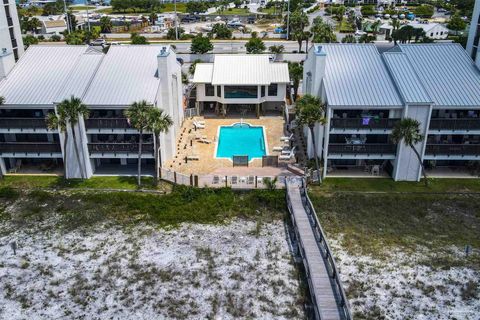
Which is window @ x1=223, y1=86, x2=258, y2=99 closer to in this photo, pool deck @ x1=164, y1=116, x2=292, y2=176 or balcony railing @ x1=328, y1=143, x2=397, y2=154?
pool deck @ x1=164, y1=116, x2=292, y2=176

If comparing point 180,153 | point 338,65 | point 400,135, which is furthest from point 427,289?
point 180,153

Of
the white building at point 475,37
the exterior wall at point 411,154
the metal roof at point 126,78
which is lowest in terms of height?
the exterior wall at point 411,154

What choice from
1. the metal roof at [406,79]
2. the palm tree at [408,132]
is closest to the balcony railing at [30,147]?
the palm tree at [408,132]

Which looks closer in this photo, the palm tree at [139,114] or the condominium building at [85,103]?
the palm tree at [139,114]

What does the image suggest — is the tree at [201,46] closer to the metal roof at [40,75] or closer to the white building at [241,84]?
the white building at [241,84]

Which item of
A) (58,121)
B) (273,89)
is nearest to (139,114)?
(58,121)

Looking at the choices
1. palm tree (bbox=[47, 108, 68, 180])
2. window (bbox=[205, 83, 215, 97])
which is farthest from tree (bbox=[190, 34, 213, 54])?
palm tree (bbox=[47, 108, 68, 180])

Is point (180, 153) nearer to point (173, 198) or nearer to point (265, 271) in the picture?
point (173, 198)
